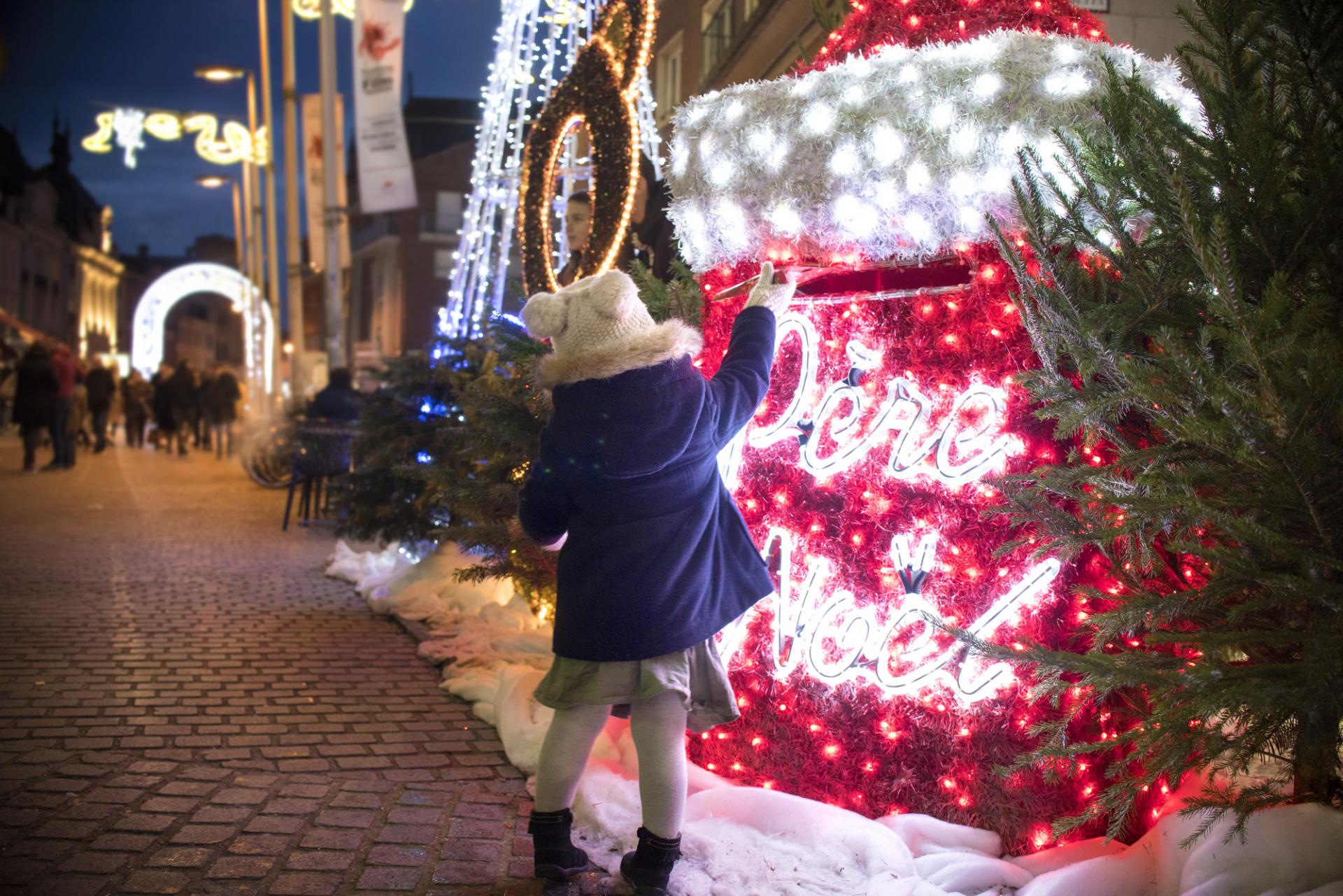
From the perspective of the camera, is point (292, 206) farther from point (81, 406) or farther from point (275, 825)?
point (275, 825)

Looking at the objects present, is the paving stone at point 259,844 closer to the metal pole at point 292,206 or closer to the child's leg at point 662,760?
the child's leg at point 662,760

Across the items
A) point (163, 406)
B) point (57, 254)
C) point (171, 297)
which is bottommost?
point (163, 406)

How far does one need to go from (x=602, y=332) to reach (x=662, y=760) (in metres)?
1.27

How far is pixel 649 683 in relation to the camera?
3572mm

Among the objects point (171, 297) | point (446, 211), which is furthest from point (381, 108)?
point (446, 211)

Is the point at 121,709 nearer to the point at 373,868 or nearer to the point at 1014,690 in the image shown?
the point at 373,868

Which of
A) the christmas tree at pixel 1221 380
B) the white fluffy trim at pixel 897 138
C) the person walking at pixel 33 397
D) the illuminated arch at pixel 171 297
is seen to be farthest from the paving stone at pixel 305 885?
the illuminated arch at pixel 171 297

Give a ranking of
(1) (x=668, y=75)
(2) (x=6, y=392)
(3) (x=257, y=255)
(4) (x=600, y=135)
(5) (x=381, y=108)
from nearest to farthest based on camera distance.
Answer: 1. (4) (x=600, y=135)
2. (5) (x=381, y=108)
3. (1) (x=668, y=75)
4. (2) (x=6, y=392)
5. (3) (x=257, y=255)

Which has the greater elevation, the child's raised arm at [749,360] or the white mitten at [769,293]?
the white mitten at [769,293]

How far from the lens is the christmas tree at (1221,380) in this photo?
→ 257 cm

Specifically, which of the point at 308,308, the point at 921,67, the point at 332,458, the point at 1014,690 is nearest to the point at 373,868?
the point at 1014,690

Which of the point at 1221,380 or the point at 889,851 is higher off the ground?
the point at 1221,380

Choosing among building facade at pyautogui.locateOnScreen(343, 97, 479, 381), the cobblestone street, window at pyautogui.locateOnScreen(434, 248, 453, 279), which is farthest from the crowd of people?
window at pyautogui.locateOnScreen(434, 248, 453, 279)

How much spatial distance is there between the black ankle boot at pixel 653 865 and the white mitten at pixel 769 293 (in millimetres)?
1699
